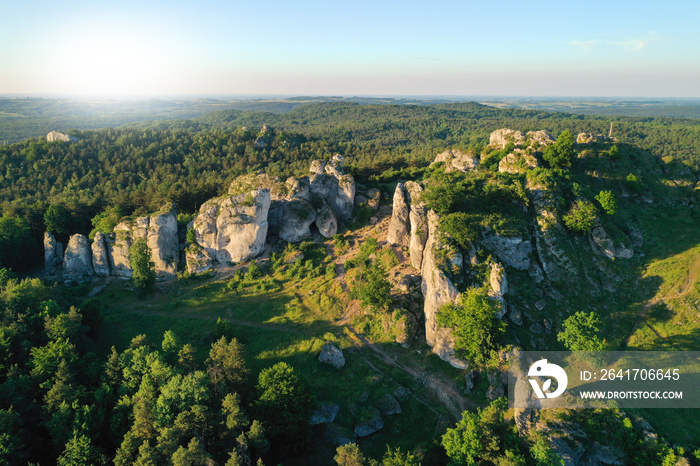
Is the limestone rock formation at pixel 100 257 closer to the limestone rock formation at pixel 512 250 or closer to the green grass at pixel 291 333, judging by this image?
the green grass at pixel 291 333

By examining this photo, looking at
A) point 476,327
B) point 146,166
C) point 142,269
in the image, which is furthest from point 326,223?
point 146,166

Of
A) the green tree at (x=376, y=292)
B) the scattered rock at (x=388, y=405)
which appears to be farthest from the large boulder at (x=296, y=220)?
the scattered rock at (x=388, y=405)

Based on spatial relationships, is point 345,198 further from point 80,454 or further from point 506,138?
point 80,454

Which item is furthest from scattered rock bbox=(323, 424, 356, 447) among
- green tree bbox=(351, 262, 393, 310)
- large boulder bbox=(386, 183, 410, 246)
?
large boulder bbox=(386, 183, 410, 246)

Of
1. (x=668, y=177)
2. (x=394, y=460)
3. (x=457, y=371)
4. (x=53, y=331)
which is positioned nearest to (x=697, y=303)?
(x=457, y=371)

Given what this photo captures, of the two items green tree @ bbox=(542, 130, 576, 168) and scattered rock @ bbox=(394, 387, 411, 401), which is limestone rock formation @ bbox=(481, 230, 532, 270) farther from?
scattered rock @ bbox=(394, 387, 411, 401)

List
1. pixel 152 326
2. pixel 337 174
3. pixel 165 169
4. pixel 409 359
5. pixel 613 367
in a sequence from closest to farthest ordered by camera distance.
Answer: pixel 613 367 → pixel 409 359 → pixel 152 326 → pixel 337 174 → pixel 165 169

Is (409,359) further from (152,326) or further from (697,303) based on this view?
(152,326)
